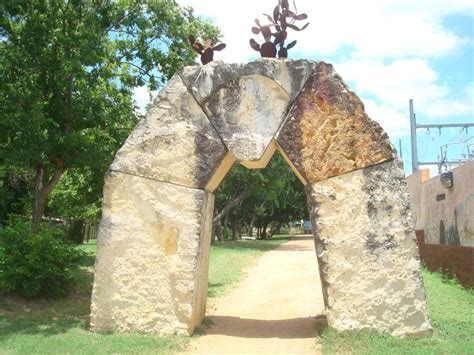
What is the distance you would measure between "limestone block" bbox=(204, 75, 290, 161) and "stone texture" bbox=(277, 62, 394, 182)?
0.22 metres

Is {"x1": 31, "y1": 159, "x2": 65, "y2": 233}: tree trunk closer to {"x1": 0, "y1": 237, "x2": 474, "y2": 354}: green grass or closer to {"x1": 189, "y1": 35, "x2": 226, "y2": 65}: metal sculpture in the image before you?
{"x1": 0, "y1": 237, "x2": 474, "y2": 354}: green grass

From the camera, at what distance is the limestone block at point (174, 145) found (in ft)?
24.9

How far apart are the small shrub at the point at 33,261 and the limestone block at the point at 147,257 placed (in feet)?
9.10

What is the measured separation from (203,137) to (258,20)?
199cm

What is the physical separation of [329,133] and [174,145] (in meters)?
2.28

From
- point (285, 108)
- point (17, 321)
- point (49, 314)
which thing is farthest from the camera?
point (49, 314)

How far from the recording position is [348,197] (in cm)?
723

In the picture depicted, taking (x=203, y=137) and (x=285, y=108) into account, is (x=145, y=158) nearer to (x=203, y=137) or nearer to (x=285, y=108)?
(x=203, y=137)

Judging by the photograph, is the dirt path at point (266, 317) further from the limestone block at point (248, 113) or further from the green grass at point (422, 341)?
the limestone block at point (248, 113)

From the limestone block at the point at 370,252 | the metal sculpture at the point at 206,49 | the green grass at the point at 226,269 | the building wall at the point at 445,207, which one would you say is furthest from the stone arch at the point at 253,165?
the building wall at the point at 445,207

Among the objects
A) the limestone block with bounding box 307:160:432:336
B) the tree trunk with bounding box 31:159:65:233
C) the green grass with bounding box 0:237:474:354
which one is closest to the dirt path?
the green grass with bounding box 0:237:474:354

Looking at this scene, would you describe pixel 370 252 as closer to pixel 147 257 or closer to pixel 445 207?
pixel 147 257

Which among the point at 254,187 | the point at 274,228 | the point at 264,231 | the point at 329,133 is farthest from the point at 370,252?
the point at 274,228

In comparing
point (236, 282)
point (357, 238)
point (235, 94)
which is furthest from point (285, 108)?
point (236, 282)
